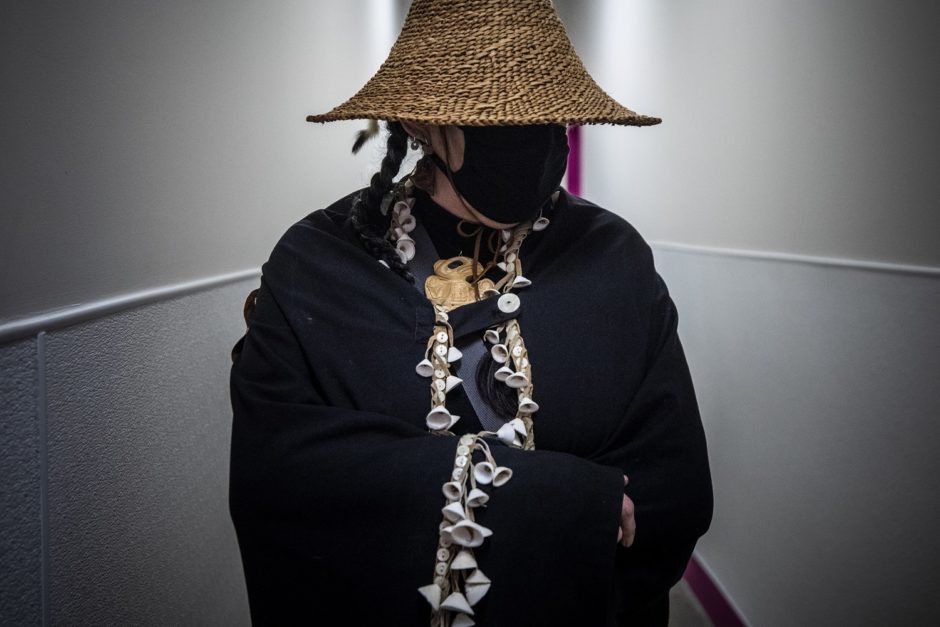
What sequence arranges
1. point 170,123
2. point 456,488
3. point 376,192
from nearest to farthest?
point 456,488 → point 376,192 → point 170,123

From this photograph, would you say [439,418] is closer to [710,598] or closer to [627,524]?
[627,524]

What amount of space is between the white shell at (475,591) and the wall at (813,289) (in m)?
0.79

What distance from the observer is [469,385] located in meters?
1.05

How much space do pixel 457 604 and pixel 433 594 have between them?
0.12ft

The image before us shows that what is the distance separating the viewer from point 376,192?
1.16m

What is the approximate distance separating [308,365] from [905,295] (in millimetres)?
1059

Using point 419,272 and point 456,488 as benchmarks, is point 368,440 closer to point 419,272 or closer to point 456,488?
point 456,488

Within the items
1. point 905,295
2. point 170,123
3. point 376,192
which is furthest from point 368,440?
point 905,295

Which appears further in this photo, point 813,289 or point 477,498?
point 813,289

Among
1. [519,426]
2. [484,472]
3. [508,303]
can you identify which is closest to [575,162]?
[508,303]

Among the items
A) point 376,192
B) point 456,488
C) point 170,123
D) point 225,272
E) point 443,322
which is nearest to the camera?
point 456,488

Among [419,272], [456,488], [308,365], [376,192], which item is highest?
[376,192]

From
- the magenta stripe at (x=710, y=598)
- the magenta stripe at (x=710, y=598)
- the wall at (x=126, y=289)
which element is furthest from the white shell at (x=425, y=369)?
the magenta stripe at (x=710, y=598)

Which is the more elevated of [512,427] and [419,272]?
[419,272]
